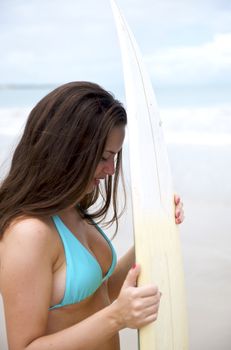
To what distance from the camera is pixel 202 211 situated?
3.65m

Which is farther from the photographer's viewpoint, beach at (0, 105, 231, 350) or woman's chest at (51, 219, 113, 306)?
beach at (0, 105, 231, 350)

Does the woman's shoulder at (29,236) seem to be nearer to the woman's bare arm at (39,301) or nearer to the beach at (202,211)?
the woman's bare arm at (39,301)

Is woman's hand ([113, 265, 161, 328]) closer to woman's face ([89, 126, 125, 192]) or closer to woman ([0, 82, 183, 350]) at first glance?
woman ([0, 82, 183, 350])

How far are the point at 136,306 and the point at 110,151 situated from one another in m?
0.32

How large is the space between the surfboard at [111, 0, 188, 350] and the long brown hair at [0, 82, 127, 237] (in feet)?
0.27

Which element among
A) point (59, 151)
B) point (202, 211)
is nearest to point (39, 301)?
point (59, 151)

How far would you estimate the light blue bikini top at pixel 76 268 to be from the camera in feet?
3.98

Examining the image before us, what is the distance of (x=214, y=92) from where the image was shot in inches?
208

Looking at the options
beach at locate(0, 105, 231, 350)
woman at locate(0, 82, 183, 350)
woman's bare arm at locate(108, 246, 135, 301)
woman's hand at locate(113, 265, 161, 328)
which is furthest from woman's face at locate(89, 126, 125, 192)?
beach at locate(0, 105, 231, 350)

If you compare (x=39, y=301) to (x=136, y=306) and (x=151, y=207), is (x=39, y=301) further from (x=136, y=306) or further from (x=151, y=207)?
(x=151, y=207)

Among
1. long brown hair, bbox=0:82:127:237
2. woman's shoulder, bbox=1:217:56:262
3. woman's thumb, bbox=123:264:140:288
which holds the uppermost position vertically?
long brown hair, bbox=0:82:127:237

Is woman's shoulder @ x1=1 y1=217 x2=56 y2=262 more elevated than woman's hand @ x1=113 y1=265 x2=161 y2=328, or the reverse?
woman's shoulder @ x1=1 y1=217 x2=56 y2=262

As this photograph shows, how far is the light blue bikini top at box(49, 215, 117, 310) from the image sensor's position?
3.98 ft

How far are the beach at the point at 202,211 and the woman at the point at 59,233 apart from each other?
1.28 m
